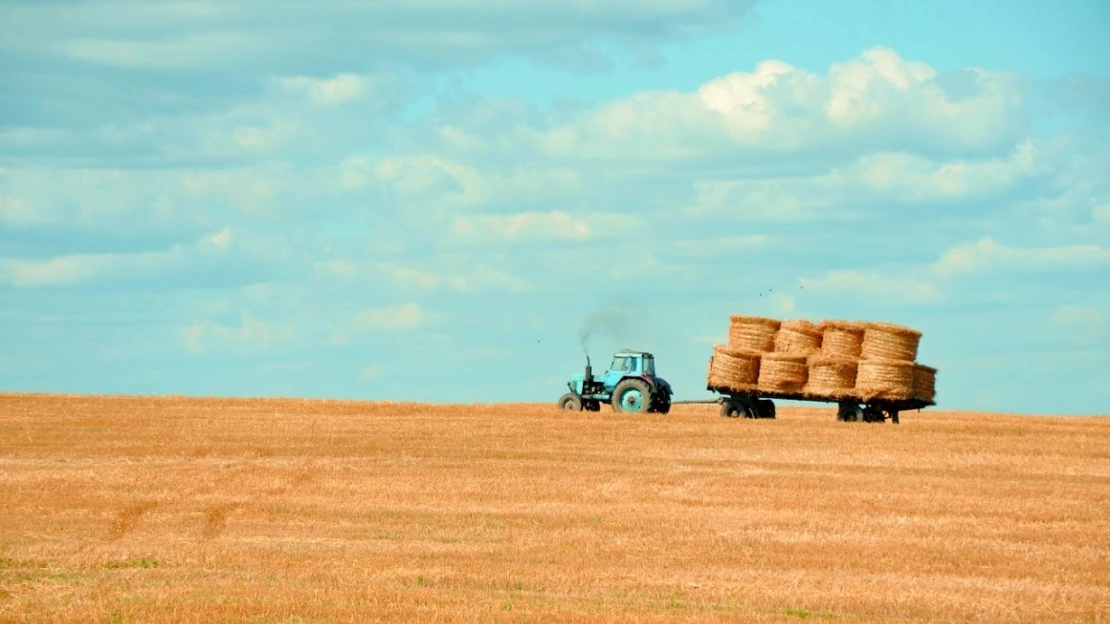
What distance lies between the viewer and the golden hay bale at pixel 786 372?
38094 millimetres

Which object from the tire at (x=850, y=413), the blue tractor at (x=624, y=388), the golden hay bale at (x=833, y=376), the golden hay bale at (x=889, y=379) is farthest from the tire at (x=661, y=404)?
the golden hay bale at (x=889, y=379)

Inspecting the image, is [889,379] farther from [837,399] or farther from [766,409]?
[766,409]

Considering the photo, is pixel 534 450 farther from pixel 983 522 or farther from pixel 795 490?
pixel 983 522

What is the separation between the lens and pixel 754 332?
3900 cm

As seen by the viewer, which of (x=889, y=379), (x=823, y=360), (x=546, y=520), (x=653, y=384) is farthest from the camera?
(x=653, y=384)

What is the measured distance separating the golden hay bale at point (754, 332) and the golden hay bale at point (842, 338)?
1421 mm

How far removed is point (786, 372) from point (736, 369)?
1426 mm

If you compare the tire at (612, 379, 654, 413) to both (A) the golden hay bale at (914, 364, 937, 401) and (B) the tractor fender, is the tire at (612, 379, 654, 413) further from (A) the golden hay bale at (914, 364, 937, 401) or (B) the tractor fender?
(A) the golden hay bale at (914, 364, 937, 401)

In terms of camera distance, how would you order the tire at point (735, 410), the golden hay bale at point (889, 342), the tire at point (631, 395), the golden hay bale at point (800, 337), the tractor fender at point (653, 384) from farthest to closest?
the tractor fender at point (653, 384) → the tire at point (631, 395) → the tire at point (735, 410) → the golden hay bale at point (800, 337) → the golden hay bale at point (889, 342)

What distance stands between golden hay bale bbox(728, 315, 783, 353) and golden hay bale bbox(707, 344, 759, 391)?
0.27 meters

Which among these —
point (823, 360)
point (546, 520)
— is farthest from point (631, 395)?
point (546, 520)

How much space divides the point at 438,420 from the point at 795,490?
15211mm

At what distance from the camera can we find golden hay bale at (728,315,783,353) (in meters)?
38.8

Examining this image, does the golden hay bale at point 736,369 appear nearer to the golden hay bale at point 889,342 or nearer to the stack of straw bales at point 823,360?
the stack of straw bales at point 823,360
